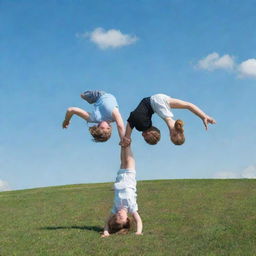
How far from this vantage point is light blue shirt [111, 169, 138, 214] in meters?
13.7

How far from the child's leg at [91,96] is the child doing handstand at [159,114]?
1.27 metres

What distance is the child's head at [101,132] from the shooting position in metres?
12.0

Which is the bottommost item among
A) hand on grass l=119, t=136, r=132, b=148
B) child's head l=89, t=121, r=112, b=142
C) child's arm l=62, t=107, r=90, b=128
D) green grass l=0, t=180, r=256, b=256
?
green grass l=0, t=180, r=256, b=256

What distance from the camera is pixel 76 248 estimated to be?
11.4m

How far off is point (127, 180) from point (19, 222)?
18.5ft

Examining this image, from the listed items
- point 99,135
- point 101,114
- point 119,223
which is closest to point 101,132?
point 99,135

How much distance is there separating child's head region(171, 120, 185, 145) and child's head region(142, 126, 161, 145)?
1.36 feet

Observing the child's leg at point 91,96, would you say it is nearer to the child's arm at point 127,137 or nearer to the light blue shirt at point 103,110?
the light blue shirt at point 103,110

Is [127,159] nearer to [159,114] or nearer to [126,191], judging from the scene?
[126,191]

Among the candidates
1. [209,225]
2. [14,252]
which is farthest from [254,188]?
[14,252]

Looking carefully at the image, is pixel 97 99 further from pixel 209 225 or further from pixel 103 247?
pixel 209 225

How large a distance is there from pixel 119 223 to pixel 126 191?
3.25 ft

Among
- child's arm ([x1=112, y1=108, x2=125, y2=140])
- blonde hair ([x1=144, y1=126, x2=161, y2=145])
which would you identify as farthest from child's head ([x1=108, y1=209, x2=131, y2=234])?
blonde hair ([x1=144, y1=126, x2=161, y2=145])

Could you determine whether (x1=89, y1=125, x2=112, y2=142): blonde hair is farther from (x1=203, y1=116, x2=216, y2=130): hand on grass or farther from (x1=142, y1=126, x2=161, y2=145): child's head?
(x1=203, y1=116, x2=216, y2=130): hand on grass
